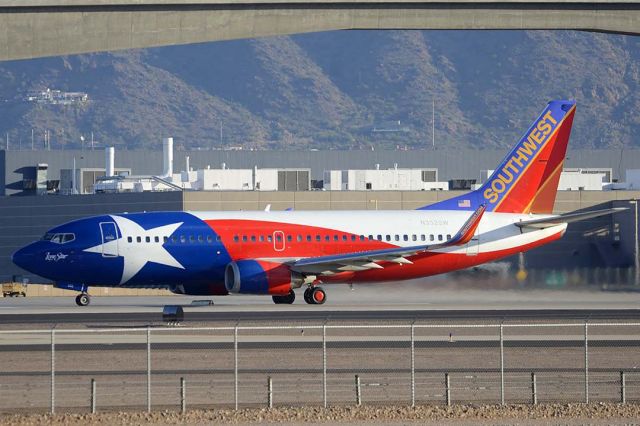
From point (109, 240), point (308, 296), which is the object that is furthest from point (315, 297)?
point (109, 240)

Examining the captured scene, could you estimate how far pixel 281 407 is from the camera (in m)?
28.7

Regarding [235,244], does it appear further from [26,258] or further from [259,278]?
[26,258]

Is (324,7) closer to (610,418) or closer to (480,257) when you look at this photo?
(610,418)

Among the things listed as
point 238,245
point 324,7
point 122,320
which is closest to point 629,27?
point 324,7

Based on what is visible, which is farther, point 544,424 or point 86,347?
point 86,347

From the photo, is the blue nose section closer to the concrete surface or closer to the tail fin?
the tail fin

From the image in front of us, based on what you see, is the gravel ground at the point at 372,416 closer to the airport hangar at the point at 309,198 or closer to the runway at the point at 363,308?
the runway at the point at 363,308

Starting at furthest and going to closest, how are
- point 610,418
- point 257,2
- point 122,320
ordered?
point 122,320 → point 610,418 → point 257,2

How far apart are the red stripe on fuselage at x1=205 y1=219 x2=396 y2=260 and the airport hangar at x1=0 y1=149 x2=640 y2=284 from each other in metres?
12.8

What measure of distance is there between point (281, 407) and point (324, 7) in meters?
8.37

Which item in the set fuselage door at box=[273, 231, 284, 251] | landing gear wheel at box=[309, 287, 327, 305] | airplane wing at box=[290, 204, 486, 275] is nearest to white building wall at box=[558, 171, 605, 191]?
airplane wing at box=[290, 204, 486, 275]

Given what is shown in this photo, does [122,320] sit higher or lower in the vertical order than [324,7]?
lower

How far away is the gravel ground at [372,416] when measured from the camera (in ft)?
89.4

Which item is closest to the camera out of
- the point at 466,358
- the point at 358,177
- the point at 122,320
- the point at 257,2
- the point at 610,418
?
the point at 257,2
